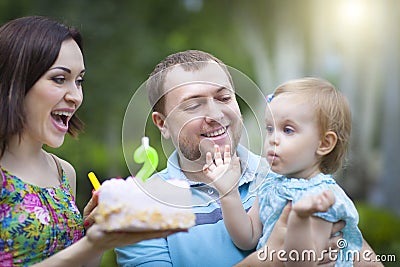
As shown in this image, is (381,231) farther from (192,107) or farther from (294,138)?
(192,107)

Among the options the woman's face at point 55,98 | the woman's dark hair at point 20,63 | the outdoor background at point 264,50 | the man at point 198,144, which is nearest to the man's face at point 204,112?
the man at point 198,144

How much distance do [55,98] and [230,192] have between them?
29.5 inches

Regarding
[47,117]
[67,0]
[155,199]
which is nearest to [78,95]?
[47,117]

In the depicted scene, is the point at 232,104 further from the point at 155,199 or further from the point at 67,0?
the point at 67,0

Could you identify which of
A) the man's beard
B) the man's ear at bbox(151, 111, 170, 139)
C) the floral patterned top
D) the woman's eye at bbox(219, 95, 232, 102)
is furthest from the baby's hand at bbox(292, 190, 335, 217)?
the floral patterned top

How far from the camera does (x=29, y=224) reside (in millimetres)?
2449

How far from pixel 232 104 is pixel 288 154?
29 centimetres

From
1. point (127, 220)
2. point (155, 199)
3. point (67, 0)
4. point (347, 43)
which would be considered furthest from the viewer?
point (347, 43)

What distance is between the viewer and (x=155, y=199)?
239cm

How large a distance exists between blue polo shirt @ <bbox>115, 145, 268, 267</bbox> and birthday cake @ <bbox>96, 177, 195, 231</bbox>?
0.27 m

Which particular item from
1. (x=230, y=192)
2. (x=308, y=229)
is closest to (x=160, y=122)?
(x=230, y=192)

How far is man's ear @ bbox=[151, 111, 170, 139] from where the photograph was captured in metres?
2.73

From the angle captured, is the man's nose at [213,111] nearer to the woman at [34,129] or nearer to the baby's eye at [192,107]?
the baby's eye at [192,107]

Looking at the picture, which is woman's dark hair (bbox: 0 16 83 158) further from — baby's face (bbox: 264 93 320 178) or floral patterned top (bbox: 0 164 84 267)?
baby's face (bbox: 264 93 320 178)
